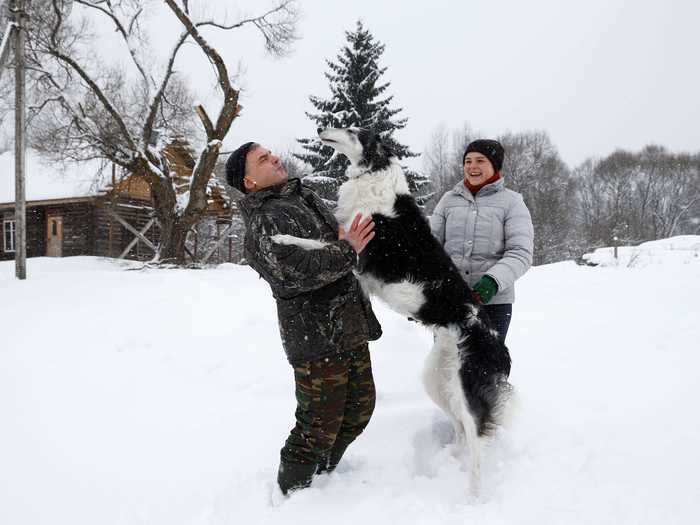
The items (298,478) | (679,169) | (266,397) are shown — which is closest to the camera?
(298,478)

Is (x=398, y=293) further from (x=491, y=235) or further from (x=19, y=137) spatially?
(x=19, y=137)

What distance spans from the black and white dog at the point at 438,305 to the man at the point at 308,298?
205 millimetres

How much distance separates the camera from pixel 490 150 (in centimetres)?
283

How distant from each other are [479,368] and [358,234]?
103cm

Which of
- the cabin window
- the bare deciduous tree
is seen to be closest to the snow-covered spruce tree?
the bare deciduous tree

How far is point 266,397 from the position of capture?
13.7ft

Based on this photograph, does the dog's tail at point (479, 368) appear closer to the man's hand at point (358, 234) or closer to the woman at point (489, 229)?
the woman at point (489, 229)

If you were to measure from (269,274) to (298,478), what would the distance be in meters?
1.14

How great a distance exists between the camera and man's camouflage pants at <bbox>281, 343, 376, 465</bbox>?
2410mm

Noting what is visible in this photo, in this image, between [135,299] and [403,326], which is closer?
[403,326]

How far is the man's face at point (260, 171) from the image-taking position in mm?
2469

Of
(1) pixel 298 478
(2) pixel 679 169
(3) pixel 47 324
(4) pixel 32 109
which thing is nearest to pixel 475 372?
(1) pixel 298 478

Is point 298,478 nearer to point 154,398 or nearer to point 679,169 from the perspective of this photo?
point 154,398

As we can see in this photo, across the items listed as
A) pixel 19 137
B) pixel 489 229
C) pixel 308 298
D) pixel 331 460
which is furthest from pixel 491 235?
pixel 19 137
